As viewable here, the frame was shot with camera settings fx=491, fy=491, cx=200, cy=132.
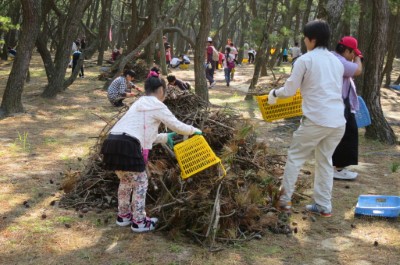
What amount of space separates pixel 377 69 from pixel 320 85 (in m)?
4.28

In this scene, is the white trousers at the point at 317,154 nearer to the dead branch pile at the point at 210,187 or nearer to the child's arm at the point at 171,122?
the dead branch pile at the point at 210,187

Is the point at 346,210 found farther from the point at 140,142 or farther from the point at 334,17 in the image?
the point at 334,17

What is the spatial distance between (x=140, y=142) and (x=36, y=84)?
1300 cm

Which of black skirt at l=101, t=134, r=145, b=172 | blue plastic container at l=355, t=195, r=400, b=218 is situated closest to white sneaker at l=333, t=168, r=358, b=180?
blue plastic container at l=355, t=195, r=400, b=218

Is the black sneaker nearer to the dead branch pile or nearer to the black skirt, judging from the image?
the dead branch pile

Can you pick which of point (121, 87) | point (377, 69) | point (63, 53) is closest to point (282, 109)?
point (377, 69)

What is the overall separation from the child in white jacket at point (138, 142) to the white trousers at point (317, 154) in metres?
1.09

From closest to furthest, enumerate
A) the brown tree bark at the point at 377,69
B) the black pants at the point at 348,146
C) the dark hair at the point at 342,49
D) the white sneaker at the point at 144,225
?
the white sneaker at the point at 144,225
the dark hair at the point at 342,49
the black pants at the point at 348,146
the brown tree bark at the point at 377,69

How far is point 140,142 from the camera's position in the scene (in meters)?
4.22

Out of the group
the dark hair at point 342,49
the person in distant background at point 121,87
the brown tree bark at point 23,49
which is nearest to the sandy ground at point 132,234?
the dark hair at point 342,49

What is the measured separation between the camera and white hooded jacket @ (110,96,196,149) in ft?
13.8

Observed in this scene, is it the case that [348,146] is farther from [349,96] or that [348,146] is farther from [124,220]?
[124,220]

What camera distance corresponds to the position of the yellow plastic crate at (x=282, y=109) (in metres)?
5.47

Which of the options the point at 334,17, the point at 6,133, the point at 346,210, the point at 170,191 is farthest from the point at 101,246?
the point at 334,17
